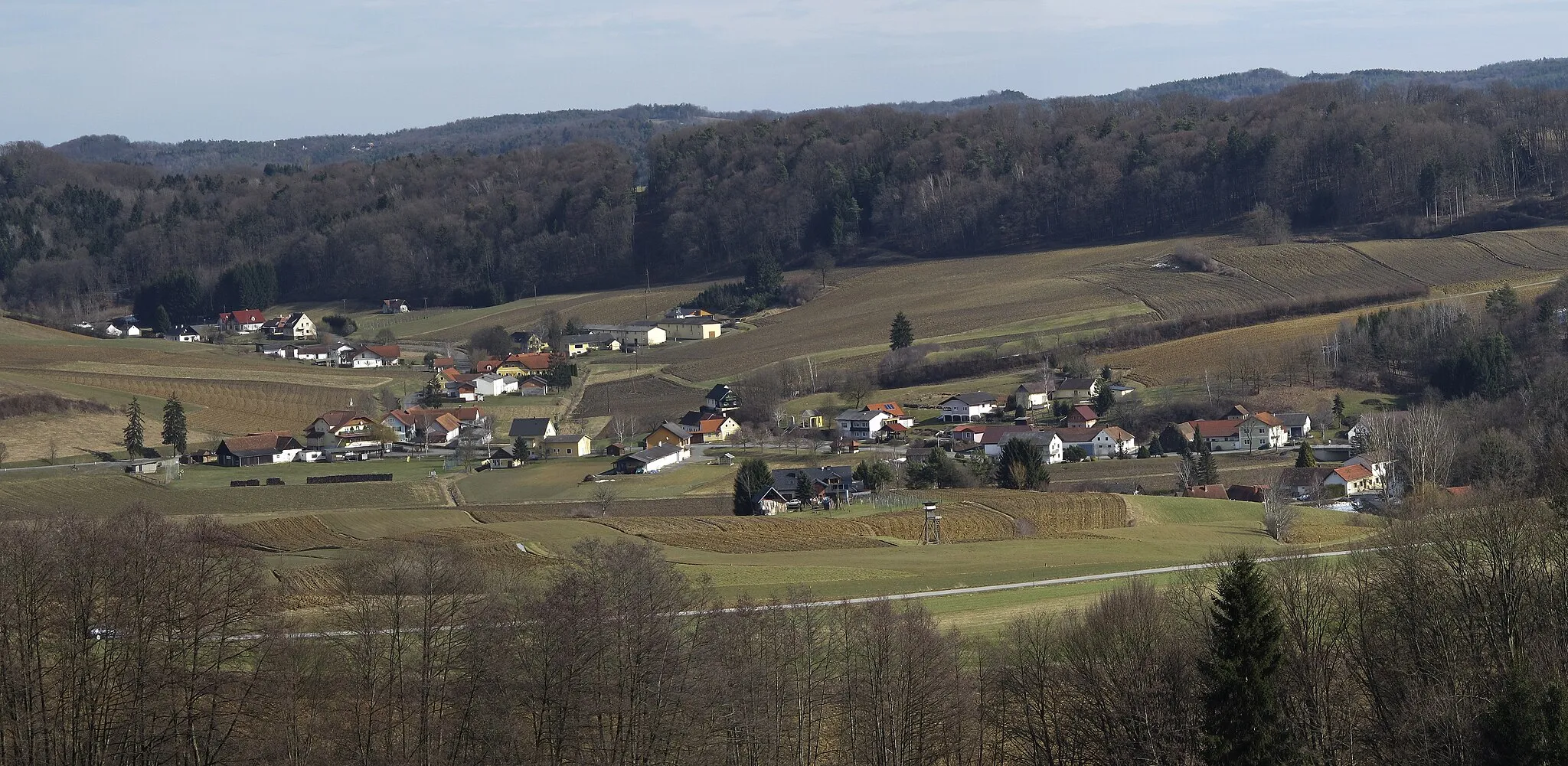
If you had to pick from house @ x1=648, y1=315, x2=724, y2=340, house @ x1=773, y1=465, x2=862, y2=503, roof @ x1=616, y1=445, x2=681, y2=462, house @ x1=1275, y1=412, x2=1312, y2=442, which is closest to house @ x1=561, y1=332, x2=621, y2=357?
house @ x1=648, y1=315, x2=724, y2=340

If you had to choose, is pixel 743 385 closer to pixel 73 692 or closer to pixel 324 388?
pixel 324 388

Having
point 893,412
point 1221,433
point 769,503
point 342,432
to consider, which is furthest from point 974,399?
point 342,432

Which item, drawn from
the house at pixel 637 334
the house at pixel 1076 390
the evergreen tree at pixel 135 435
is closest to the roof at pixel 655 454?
the house at pixel 1076 390

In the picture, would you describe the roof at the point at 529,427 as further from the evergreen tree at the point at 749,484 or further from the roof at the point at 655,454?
the evergreen tree at the point at 749,484

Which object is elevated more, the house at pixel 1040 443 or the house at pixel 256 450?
the house at pixel 256 450

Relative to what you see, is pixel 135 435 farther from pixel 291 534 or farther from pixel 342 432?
pixel 291 534
